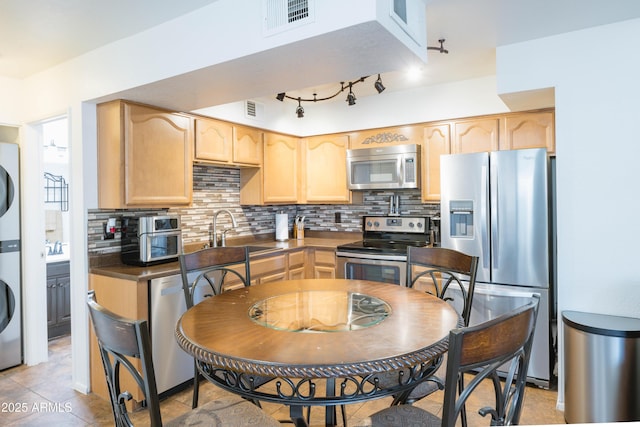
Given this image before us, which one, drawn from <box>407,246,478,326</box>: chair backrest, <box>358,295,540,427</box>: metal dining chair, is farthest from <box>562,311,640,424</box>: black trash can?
<box>358,295,540,427</box>: metal dining chair

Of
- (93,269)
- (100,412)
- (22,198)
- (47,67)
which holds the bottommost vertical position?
(100,412)

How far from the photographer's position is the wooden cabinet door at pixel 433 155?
11.7 ft

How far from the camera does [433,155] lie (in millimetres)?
3621

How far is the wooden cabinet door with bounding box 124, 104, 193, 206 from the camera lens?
104 inches

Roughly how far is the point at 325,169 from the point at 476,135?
62.7 inches

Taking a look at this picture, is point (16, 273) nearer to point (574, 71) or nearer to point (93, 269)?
point (93, 269)

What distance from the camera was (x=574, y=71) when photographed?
2389 millimetres

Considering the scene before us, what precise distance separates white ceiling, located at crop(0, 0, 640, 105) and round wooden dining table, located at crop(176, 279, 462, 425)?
1.27 m

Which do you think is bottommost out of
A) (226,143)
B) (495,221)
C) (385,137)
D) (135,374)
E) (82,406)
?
(82,406)

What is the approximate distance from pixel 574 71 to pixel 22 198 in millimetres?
4170

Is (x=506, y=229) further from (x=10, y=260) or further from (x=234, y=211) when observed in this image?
(x=10, y=260)

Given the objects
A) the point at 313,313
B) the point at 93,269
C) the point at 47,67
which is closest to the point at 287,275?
the point at 93,269

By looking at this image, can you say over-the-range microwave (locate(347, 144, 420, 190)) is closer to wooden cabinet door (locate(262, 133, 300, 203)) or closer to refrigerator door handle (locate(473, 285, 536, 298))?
wooden cabinet door (locate(262, 133, 300, 203))

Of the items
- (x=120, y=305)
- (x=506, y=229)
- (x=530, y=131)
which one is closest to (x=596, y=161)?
(x=506, y=229)
